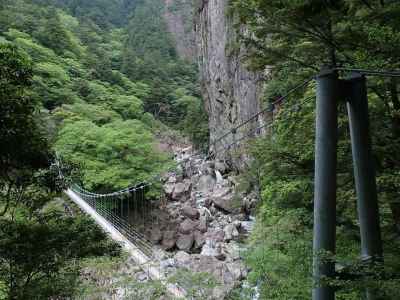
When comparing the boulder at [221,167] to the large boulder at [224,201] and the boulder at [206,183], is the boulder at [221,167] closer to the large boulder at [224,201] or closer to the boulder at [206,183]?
the boulder at [206,183]

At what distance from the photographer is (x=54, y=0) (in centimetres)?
3638

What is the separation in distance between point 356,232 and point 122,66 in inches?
977

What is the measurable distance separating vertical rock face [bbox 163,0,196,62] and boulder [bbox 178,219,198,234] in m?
31.3

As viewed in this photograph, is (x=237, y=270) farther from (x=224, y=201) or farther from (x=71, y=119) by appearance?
(x=71, y=119)

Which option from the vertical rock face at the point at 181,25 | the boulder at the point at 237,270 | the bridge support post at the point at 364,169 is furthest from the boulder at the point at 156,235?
the vertical rock face at the point at 181,25

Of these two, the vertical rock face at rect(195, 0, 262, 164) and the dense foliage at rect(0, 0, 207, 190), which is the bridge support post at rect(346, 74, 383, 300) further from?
the vertical rock face at rect(195, 0, 262, 164)

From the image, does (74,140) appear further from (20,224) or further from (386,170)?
(386,170)

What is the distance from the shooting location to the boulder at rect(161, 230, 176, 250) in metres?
9.25

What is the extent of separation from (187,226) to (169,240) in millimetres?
764

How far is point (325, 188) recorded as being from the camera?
6.19 ft

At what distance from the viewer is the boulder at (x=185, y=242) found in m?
8.93

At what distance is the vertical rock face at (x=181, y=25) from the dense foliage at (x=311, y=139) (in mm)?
36697

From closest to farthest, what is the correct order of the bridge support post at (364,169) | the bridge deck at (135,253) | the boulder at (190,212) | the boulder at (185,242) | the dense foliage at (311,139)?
the bridge support post at (364,169)
the dense foliage at (311,139)
the bridge deck at (135,253)
the boulder at (185,242)
the boulder at (190,212)

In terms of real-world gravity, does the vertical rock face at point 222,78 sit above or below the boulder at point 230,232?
above
